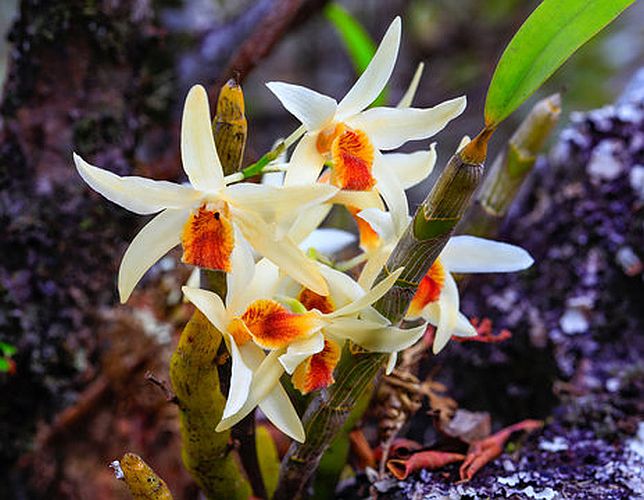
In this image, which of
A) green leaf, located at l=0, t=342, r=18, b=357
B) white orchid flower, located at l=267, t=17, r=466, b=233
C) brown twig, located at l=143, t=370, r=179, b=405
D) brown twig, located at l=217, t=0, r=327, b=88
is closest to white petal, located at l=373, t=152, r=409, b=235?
white orchid flower, located at l=267, t=17, r=466, b=233

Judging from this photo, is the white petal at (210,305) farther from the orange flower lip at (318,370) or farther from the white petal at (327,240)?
the white petal at (327,240)

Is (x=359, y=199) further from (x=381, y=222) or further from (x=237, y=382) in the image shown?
(x=237, y=382)

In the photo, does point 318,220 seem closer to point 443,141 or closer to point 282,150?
point 282,150

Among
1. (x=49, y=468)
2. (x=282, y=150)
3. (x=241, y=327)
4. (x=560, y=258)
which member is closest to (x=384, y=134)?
(x=282, y=150)

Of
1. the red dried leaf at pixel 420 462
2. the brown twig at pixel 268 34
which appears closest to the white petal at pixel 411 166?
the red dried leaf at pixel 420 462

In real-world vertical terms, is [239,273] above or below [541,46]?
below

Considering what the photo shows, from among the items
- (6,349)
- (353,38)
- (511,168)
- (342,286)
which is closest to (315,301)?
(342,286)

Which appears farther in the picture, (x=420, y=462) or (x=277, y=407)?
(x=420, y=462)
